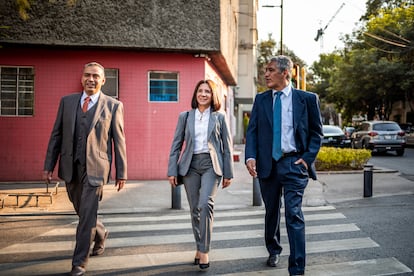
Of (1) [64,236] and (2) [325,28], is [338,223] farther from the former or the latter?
(2) [325,28]

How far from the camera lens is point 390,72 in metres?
37.5

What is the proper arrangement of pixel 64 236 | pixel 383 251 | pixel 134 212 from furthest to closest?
1. pixel 134 212
2. pixel 64 236
3. pixel 383 251

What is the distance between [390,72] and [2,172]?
31378 millimetres

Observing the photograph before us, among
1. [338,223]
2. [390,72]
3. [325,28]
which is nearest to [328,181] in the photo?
[338,223]

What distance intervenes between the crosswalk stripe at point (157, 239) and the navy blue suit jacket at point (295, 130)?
1.99 meters

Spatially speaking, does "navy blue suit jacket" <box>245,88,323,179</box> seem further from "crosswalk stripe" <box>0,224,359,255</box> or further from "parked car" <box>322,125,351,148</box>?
"parked car" <box>322,125,351,148</box>

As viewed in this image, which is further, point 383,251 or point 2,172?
point 2,172

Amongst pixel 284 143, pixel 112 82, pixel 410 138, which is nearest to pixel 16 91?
pixel 112 82

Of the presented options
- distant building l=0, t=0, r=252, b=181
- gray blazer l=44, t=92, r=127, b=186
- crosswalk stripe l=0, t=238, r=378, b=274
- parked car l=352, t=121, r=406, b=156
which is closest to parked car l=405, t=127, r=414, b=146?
parked car l=352, t=121, r=406, b=156

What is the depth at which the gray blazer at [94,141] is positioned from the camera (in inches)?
199

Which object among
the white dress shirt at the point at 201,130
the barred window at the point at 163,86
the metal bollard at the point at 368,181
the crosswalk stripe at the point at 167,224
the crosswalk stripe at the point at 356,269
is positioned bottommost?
the crosswalk stripe at the point at 167,224

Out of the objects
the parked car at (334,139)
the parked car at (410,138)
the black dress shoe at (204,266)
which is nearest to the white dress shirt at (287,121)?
the black dress shoe at (204,266)

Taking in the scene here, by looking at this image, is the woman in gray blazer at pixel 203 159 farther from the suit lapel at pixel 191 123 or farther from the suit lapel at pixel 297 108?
the suit lapel at pixel 297 108

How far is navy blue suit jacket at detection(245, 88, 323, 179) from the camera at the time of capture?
4.95 meters
